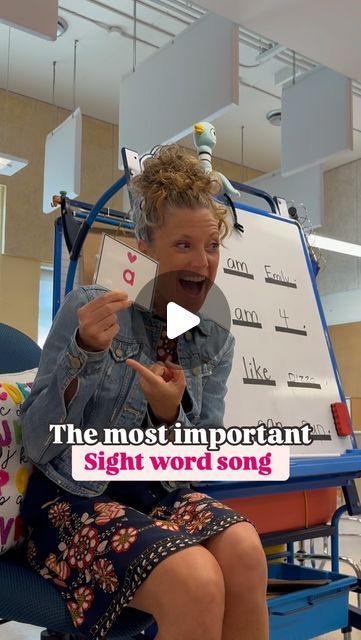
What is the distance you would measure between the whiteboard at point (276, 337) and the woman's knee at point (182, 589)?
71 centimetres

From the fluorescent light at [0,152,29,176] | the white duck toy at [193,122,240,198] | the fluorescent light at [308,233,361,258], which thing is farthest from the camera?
the fluorescent light at [308,233,361,258]

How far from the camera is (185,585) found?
34.4 inches

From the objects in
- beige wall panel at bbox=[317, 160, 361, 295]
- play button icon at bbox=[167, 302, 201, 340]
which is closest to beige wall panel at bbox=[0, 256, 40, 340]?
beige wall panel at bbox=[317, 160, 361, 295]

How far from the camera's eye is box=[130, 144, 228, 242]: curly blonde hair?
3.88 ft

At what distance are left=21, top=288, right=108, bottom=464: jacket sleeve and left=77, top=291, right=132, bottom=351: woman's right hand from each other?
0.03 meters

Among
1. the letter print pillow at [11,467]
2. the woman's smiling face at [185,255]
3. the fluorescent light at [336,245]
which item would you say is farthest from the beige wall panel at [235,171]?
the letter print pillow at [11,467]

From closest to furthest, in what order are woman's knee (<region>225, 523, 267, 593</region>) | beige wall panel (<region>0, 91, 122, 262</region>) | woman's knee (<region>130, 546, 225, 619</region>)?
woman's knee (<region>130, 546, 225, 619</region>) < woman's knee (<region>225, 523, 267, 593</region>) < beige wall panel (<region>0, 91, 122, 262</region>)

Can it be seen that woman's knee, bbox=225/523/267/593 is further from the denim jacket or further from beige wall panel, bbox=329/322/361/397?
beige wall panel, bbox=329/322/361/397

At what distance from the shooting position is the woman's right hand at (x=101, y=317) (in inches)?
36.6

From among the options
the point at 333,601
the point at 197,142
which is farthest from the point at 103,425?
the point at 197,142

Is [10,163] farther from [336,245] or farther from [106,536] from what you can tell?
[106,536]

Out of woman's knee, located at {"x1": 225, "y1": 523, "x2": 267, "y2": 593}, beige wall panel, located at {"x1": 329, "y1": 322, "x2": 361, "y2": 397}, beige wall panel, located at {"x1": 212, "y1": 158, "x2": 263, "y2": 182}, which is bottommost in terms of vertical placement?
woman's knee, located at {"x1": 225, "y1": 523, "x2": 267, "y2": 593}

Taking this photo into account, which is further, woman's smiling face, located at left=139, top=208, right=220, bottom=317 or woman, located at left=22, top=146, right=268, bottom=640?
woman's smiling face, located at left=139, top=208, right=220, bottom=317

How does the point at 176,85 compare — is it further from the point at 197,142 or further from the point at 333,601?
the point at 333,601
